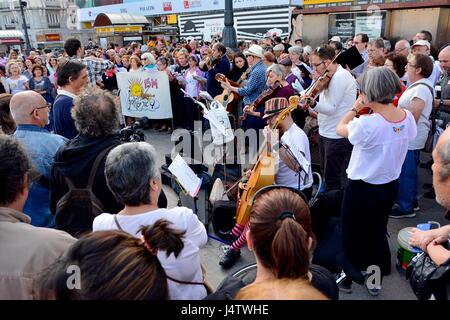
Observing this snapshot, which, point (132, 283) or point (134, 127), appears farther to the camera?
point (134, 127)

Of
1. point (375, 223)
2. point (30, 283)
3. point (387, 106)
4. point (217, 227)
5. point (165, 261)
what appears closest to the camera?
point (30, 283)

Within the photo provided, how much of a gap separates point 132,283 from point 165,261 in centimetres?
59

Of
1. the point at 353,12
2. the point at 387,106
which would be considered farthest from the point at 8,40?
the point at 387,106

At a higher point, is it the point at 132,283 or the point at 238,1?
the point at 238,1

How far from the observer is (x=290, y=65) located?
6.03 m

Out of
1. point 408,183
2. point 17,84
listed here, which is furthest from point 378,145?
point 17,84

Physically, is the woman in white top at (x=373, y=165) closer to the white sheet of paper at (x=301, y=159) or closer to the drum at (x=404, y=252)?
the drum at (x=404, y=252)

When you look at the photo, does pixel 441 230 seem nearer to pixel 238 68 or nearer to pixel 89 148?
pixel 89 148

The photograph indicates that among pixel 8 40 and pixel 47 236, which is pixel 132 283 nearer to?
pixel 47 236

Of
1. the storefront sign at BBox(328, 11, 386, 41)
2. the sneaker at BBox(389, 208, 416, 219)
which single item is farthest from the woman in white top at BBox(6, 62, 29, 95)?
the storefront sign at BBox(328, 11, 386, 41)

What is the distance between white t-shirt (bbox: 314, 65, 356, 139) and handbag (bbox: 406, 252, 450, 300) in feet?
7.06

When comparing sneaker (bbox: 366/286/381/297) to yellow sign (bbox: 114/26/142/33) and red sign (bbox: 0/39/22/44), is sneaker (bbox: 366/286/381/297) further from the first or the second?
red sign (bbox: 0/39/22/44)

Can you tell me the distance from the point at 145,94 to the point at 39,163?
538 centimetres

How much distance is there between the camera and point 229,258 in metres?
3.38
